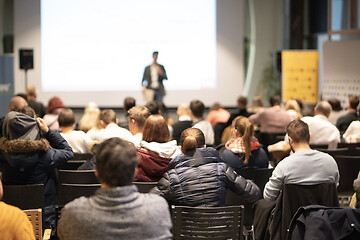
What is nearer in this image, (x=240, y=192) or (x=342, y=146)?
(x=240, y=192)

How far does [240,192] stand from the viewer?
138 inches

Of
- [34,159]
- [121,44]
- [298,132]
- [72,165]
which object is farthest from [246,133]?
[121,44]

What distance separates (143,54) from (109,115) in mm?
6321

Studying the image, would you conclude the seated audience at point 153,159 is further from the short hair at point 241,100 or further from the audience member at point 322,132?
the short hair at point 241,100

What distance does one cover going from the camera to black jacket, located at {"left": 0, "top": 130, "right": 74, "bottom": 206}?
404 cm

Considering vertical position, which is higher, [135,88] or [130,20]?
[130,20]

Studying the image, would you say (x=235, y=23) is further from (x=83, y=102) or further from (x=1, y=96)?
(x=1, y=96)

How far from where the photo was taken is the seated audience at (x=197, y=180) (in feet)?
11.0

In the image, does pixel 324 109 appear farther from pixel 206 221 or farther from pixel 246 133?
pixel 206 221

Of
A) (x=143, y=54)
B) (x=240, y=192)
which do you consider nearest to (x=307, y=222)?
(x=240, y=192)

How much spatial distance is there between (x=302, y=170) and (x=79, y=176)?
1.67 m

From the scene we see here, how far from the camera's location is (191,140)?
3480mm

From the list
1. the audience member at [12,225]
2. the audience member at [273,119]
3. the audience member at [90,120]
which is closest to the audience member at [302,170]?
the audience member at [12,225]

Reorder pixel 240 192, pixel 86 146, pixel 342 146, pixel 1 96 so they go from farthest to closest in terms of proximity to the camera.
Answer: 1. pixel 1 96
2. pixel 342 146
3. pixel 86 146
4. pixel 240 192
